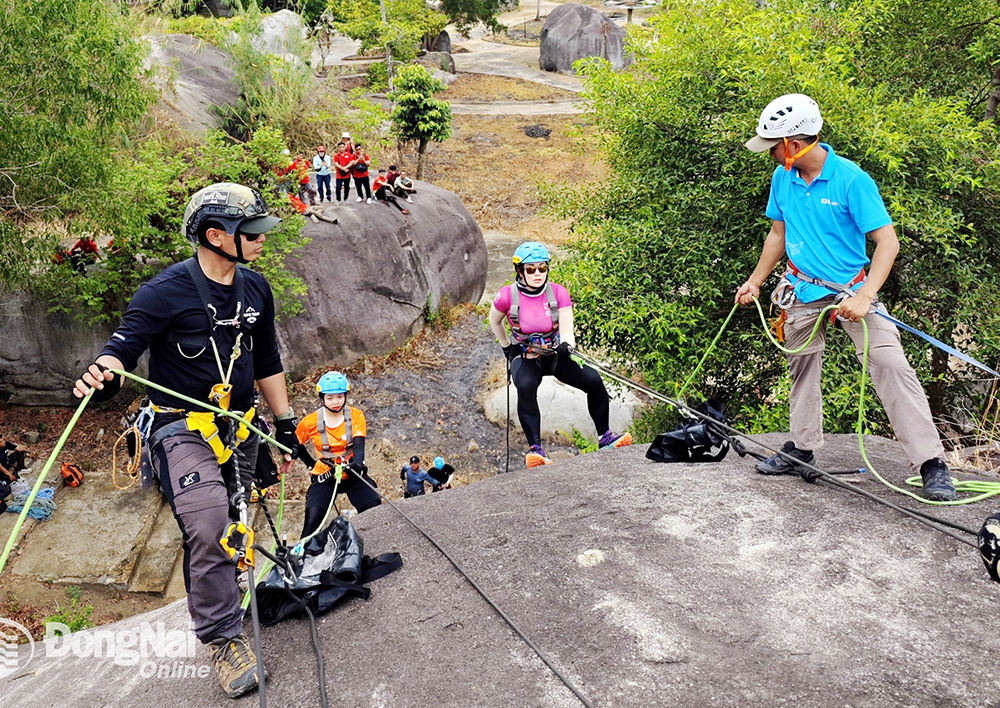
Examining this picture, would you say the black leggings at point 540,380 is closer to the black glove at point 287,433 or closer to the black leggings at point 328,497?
the black leggings at point 328,497

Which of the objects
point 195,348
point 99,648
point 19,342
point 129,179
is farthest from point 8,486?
point 195,348

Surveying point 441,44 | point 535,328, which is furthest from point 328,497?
point 441,44

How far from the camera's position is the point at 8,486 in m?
11.3

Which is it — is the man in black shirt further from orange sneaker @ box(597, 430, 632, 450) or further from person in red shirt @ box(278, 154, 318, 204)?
person in red shirt @ box(278, 154, 318, 204)

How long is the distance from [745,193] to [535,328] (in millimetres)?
4749

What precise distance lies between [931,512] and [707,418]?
1.48 metres

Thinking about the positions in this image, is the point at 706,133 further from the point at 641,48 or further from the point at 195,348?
the point at 195,348

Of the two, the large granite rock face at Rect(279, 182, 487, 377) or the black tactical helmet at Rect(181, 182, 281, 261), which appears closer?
the black tactical helmet at Rect(181, 182, 281, 261)

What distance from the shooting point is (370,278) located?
16.5 metres

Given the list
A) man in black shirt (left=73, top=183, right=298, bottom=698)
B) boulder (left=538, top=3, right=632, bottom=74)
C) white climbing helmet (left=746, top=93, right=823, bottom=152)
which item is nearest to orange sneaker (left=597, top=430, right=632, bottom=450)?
white climbing helmet (left=746, top=93, right=823, bottom=152)

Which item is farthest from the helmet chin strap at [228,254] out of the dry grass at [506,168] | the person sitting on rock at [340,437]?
the dry grass at [506,168]

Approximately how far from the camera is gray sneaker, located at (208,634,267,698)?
3.73 m

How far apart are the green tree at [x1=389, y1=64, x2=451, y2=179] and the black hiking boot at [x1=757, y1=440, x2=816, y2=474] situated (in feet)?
77.8

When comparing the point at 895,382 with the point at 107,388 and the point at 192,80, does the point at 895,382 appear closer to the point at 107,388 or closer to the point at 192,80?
the point at 107,388
